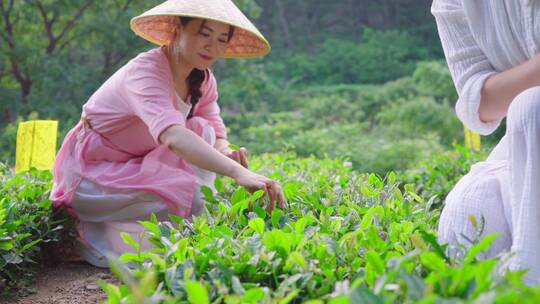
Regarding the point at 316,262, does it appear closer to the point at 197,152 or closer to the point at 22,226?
the point at 197,152

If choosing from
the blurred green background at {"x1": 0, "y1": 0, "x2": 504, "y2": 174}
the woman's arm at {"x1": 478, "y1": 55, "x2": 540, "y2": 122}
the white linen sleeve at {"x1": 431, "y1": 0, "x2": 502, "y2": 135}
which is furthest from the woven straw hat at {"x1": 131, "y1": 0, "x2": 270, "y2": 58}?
the blurred green background at {"x1": 0, "y1": 0, "x2": 504, "y2": 174}

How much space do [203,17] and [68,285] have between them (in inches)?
44.2

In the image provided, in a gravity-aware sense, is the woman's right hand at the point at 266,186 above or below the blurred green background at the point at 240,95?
above

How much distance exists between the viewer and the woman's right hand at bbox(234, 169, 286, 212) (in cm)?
190

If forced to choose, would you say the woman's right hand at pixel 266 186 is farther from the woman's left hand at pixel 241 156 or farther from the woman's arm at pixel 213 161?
the woman's left hand at pixel 241 156

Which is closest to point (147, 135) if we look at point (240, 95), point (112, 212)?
point (112, 212)

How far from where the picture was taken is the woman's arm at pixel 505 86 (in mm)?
1336

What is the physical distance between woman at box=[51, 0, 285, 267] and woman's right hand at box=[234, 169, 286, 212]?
507mm

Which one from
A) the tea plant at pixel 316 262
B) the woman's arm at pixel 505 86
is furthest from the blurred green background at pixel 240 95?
the woman's arm at pixel 505 86

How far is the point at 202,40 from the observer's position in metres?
2.43

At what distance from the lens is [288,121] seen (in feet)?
36.0

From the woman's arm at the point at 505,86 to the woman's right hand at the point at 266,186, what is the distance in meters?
0.63

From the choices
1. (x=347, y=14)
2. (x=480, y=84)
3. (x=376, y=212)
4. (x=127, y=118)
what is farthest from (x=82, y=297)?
(x=347, y=14)

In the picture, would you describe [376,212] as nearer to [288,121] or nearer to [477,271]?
[477,271]
